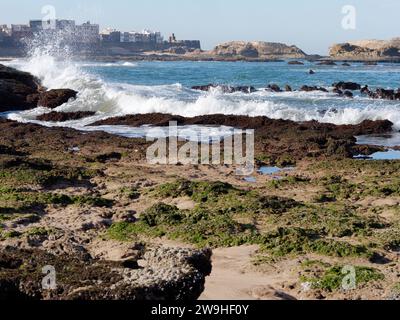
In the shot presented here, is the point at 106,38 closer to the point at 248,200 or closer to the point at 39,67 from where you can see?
the point at 39,67

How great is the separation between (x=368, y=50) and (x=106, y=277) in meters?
107

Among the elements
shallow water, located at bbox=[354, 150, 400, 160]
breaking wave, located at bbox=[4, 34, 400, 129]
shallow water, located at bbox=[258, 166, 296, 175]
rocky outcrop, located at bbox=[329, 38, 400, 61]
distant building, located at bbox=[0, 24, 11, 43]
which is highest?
distant building, located at bbox=[0, 24, 11, 43]

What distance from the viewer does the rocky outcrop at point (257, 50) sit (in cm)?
13004

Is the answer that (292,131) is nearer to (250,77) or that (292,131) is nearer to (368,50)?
(250,77)

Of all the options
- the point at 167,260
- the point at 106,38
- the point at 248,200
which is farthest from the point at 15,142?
the point at 106,38

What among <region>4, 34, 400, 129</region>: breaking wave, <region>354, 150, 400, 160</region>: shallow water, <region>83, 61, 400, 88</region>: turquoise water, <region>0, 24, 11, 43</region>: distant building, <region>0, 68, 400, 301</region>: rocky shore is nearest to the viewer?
<region>0, 68, 400, 301</region>: rocky shore

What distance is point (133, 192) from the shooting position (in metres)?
10.1

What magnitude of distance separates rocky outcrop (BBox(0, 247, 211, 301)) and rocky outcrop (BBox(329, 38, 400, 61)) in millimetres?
96913

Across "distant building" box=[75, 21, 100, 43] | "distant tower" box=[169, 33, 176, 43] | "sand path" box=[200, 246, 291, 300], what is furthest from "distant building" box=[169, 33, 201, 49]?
"sand path" box=[200, 246, 291, 300]

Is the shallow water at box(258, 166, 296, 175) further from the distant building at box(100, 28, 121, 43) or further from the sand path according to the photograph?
the distant building at box(100, 28, 121, 43)

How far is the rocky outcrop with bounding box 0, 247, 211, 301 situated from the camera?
5203 mm

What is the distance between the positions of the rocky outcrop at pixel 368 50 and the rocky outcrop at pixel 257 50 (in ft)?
46.1

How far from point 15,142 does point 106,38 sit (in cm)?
12124

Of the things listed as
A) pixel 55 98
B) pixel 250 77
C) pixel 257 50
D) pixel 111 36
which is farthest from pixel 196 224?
pixel 111 36
